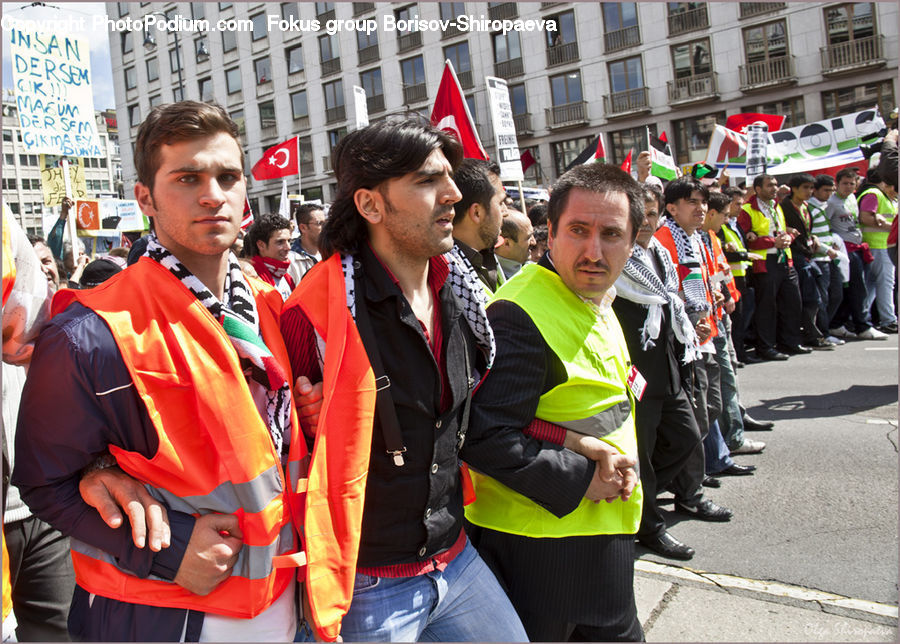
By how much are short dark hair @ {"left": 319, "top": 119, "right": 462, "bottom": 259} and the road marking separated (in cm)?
268

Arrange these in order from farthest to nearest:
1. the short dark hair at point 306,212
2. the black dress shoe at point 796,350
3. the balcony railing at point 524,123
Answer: the balcony railing at point 524,123
the black dress shoe at point 796,350
the short dark hair at point 306,212

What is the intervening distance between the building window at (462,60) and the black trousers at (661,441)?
31.9 meters

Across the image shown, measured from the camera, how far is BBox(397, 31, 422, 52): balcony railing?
3478cm

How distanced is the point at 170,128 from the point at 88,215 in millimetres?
9138

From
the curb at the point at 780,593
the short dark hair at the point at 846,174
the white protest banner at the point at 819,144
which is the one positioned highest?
the white protest banner at the point at 819,144

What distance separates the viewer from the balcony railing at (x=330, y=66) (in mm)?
36594

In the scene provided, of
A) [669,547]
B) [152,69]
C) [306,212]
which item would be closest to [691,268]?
[669,547]

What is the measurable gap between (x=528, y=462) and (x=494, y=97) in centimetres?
601

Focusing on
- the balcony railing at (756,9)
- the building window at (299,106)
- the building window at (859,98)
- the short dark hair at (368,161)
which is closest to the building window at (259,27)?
the building window at (299,106)

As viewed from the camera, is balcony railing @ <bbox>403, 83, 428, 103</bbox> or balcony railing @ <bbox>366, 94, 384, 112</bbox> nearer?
balcony railing @ <bbox>403, 83, 428, 103</bbox>

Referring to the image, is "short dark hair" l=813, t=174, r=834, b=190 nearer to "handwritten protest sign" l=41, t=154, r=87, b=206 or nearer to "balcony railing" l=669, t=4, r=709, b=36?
"handwritten protest sign" l=41, t=154, r=87, b=206

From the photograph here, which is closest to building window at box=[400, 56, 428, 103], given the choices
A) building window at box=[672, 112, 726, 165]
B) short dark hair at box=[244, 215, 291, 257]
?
building window at box=[672, 112, 726, 165]

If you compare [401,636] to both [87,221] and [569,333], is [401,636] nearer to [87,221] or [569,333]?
[569,333]

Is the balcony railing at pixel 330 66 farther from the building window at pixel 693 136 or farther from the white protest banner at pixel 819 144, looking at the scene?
the white protest banner at pixel 819 144
